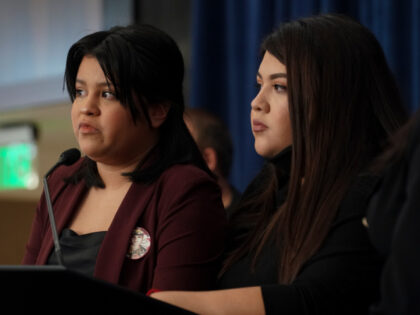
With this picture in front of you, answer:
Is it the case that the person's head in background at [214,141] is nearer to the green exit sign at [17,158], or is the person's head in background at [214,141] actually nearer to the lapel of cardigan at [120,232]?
the lapel of cardigan at [120,232]

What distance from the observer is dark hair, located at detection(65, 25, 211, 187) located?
1.35 m

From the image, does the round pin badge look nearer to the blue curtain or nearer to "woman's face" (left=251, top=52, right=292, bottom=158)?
"woman's face" (left=251, top=52, right=292, bottom=158)

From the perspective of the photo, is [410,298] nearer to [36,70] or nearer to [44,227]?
[44,227]

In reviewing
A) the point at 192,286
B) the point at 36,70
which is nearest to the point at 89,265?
the point at 192,286

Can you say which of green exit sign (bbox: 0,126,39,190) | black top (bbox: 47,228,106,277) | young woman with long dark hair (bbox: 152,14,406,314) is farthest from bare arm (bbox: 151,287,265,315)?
green exit sign (bbox: 0,126,39,190)

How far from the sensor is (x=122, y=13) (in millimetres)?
3322

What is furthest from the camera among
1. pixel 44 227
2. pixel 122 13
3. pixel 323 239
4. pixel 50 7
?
pixel 50 7

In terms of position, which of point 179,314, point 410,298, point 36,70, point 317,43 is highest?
point 317,43

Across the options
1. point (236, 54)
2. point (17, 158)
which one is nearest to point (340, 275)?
point (236, 54)

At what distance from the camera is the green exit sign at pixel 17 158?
12.5 ft

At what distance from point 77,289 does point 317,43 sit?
645 mm

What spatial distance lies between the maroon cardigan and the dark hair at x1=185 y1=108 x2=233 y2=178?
1257 mm

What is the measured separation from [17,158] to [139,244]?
2781 millimetres

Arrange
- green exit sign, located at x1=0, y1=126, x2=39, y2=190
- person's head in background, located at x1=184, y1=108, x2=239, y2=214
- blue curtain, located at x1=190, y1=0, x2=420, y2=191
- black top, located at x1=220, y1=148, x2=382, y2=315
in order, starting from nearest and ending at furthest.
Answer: black top, located at x1=220, y1=148, x2=382, y2=315, person's head in background, located at x1=184, y1=108, x2=239, y2=214, blue curtain, located at x1=190, y1=0, x2=420, y2=191, green exit sign, located at x1=0, y1=126, x2=39, y2=190
